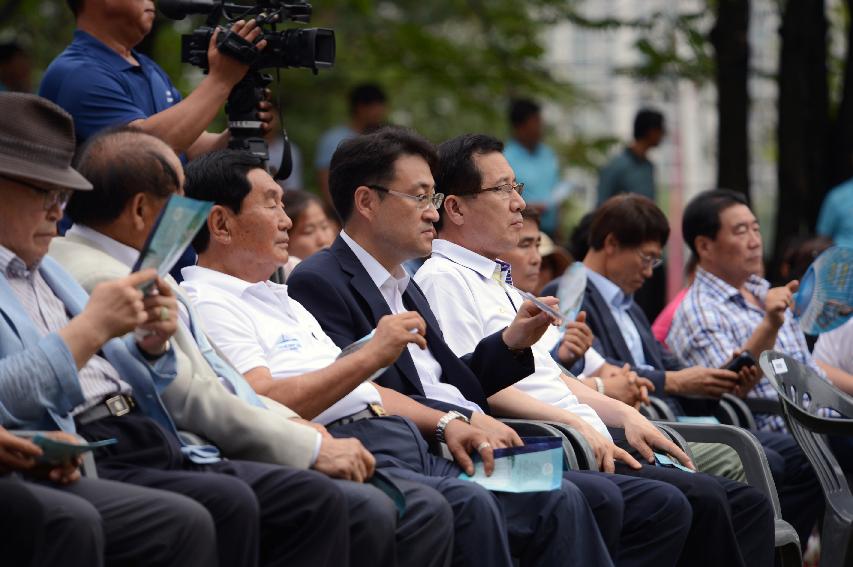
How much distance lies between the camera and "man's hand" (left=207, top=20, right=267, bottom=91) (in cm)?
561

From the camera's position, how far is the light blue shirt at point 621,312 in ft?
23.6

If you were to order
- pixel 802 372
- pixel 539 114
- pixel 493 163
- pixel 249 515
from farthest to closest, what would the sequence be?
pixel 539 114 < pixel 802 372 < pixel 493 163 < pixel 249 515

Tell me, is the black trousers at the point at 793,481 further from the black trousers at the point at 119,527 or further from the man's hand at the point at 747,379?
the black trousers at the point at 119,527

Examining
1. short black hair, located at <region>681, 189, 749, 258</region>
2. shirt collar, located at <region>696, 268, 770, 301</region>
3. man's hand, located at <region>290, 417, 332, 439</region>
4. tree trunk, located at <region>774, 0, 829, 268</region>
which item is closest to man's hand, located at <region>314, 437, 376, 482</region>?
man's hand, located at <region>290, 417, 332, 439</region>

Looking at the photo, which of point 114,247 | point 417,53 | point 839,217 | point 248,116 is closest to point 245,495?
point 114,247

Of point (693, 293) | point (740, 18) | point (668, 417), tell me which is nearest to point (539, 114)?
point (740, 18)

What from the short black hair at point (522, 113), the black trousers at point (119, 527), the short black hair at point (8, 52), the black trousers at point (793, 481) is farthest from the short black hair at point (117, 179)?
the short black hair at point (522, 113)

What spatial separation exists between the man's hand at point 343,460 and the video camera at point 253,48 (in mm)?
1557

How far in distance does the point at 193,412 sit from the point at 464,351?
164cm

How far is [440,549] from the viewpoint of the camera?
176 inches

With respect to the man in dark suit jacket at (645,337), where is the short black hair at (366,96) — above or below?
above

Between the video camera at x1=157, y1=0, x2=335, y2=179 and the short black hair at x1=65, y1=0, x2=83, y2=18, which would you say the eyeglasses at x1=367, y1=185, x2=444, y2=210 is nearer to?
the video camera at x1=157, y1=0, x2=335, y2=179

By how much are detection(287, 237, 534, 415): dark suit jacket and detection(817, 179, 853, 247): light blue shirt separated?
21.6 feet

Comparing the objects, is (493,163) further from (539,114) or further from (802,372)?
(539,114)
